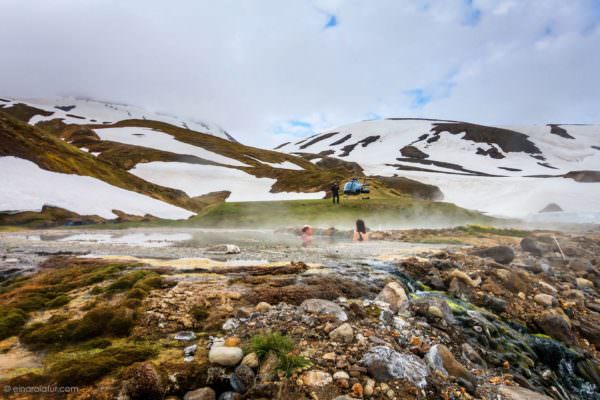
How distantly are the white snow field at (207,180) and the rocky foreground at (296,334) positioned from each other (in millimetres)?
59488

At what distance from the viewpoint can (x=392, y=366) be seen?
17.9ft

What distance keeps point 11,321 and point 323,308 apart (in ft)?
22.3

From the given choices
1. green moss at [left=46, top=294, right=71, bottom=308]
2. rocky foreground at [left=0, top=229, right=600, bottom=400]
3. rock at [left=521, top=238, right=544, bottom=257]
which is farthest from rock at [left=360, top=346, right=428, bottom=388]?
rock at [left=521, top=238, right=544, bottom=257]

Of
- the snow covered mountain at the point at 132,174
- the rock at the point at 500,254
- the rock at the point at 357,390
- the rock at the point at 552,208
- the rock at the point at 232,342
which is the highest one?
the snow covered mountain at the point at 132,174

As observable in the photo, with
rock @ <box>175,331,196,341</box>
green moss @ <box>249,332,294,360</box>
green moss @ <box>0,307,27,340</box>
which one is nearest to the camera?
green moss @ <box>249,332,294,360</box>

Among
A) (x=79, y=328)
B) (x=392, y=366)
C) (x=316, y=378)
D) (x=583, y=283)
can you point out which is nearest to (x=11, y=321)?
(x=79, y=328)

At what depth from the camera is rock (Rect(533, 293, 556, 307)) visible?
35.9ft

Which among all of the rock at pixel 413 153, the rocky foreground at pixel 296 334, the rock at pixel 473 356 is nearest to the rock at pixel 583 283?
the rocky foreground at pixel 296 334

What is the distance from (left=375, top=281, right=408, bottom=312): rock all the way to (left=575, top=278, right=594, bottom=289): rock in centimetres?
1031

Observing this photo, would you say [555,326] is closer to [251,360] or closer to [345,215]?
[251,360]

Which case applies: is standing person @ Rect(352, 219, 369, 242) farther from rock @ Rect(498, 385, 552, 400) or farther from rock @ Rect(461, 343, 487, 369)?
rock @ Rect(498, 385, 552, 400)

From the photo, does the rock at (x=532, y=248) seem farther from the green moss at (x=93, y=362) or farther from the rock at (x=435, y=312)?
the green moss at (x=93, y=362)

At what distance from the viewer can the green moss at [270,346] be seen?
560cm

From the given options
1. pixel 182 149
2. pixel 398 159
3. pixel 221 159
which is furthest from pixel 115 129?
pixel 398 159
